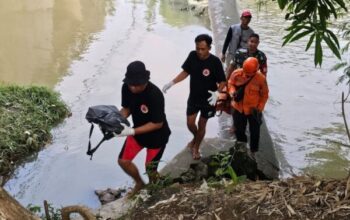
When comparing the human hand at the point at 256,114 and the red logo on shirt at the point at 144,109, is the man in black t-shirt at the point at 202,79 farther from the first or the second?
the red logo on shirt at the point at 144,109

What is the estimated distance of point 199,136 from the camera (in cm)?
607

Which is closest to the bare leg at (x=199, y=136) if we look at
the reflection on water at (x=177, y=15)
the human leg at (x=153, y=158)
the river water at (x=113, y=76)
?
the river water at (x=113, y=76)

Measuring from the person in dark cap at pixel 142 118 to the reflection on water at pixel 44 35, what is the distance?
19.1 feet

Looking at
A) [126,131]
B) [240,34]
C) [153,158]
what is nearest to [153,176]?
[153,158]

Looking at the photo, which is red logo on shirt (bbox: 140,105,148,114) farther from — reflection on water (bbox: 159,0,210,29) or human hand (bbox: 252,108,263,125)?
reflection on water (bbox: 159,0,210,29)

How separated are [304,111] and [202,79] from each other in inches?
156

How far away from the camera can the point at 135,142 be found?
491cm

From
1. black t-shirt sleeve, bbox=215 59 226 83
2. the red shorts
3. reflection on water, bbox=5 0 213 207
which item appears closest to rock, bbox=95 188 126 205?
reflection on water, bbox=5 0 213 207

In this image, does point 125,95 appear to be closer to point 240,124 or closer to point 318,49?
point 240,124

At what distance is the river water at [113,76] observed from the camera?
22.5ft

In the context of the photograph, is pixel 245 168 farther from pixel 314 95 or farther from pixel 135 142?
pixel 314 95

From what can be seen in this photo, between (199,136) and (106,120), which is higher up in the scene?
(106,120)

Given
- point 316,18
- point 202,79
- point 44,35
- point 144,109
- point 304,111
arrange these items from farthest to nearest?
point 44,35
point 304,111
point 202,79
point 144,109
point 316,18

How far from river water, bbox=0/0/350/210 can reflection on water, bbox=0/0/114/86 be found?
0.03 meters
